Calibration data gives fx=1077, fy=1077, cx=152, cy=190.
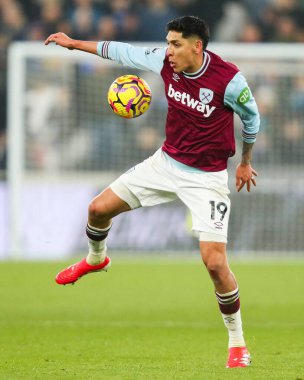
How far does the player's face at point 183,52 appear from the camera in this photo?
7547 millimetres

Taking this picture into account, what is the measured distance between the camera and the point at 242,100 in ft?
24.6

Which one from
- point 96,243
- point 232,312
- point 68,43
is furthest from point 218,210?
point 68,43

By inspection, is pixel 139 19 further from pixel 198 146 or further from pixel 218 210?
pixel 218 210

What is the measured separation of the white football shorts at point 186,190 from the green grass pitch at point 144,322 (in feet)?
3.20

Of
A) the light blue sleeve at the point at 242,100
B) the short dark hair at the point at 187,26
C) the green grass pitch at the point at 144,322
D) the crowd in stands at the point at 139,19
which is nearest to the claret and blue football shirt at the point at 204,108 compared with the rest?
the light blue sleeve at the point at 242,100

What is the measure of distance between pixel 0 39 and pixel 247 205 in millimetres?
5404

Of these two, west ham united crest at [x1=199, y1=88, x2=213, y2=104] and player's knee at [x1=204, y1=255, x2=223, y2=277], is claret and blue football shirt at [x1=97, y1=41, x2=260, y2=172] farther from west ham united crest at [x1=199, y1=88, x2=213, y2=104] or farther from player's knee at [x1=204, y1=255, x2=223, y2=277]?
player's knee at [x1=204, y1=255, x2=223, y2=277]

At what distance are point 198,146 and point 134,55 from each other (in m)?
0.85

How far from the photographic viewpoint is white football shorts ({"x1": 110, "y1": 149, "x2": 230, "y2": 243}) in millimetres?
7535

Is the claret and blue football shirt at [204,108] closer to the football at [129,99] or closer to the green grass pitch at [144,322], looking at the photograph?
the football at [129,99]

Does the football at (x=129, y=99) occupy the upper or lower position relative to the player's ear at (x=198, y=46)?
lower

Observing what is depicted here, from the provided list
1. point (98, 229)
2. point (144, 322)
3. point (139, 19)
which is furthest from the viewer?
point (139, 19)

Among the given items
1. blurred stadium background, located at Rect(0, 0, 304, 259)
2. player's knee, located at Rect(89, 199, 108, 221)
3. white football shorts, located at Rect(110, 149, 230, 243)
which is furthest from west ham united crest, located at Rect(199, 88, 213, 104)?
blurred stadium background, located at Rect(0, 0, 304, 259)

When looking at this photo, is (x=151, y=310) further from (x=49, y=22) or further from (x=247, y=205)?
(x=49, y=22)
